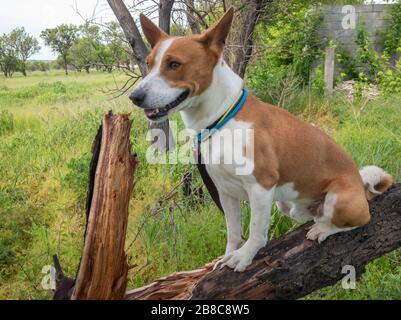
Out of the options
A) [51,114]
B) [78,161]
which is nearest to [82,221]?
[78,161]

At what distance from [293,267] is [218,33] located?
1322 mm

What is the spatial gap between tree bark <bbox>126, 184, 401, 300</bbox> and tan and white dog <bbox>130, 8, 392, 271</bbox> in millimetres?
81

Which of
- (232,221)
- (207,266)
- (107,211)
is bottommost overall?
(207,266)

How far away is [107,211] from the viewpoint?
6.91 feet

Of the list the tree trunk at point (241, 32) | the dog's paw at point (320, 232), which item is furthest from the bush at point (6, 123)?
the dog's paw at point (320, 232)

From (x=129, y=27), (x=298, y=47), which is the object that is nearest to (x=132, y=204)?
(x=129, y=27)

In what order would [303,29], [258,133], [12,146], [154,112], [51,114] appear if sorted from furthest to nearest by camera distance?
[303,29] → [51,114] → [12,146] → [258,133] → [154,112]

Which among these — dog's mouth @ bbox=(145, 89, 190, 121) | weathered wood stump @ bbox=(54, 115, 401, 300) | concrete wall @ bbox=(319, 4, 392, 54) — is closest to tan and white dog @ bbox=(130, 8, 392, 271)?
dog's mouth @ bbox=(145, 89, 190, 121)

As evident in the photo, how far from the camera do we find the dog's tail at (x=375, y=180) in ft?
8.68

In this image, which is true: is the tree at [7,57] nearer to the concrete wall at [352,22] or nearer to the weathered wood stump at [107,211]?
the concrete wall at [352,22]

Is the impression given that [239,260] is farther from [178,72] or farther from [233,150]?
[178,72]
